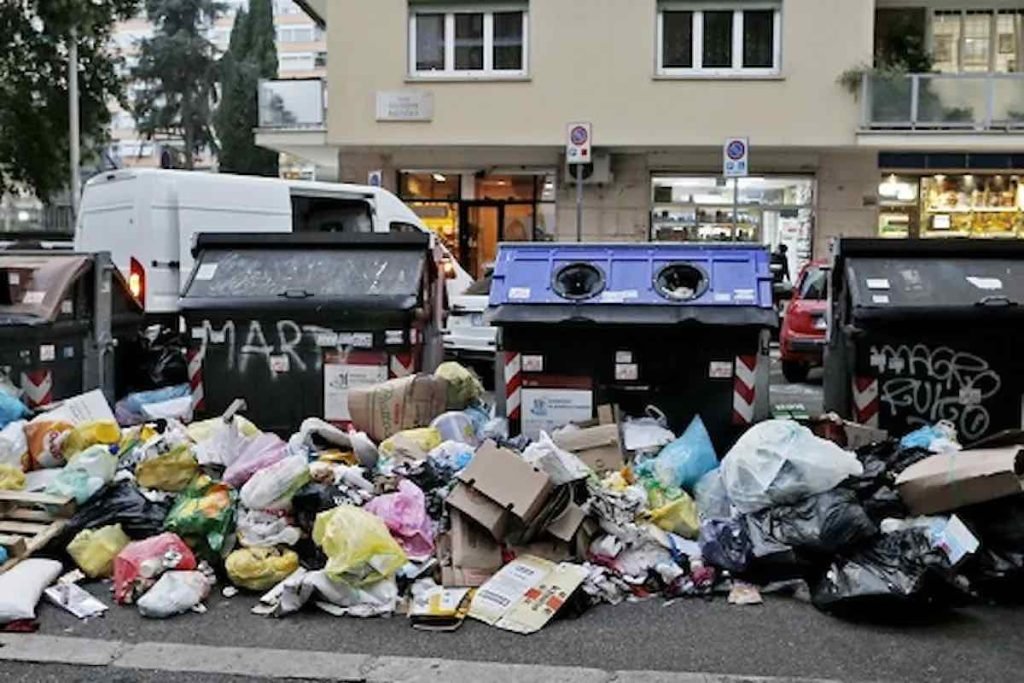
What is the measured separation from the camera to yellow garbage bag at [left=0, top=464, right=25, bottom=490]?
5594 mm

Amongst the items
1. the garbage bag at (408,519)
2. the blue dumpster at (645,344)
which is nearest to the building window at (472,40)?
the blue dumpster at (645,344)

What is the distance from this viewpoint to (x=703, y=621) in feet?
14.9

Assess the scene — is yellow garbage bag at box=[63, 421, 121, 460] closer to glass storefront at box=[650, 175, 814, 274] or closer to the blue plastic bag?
the blue plastic bag

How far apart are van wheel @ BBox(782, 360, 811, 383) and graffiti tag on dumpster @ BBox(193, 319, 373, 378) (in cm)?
599

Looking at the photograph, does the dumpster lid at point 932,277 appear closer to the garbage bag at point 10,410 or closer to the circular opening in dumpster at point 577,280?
the circular opening in dumpster at point 577,280

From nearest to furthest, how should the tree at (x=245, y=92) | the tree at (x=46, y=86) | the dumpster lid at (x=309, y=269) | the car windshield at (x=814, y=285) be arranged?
the dumpster lid at (x=309, y=269)
the car windshield at (x=814, y=285)
the tree at (x=46, y=86)
the tree at (x=245, y=92)

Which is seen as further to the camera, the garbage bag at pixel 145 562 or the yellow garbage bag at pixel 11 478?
the yellow garbage bag at pixel 11 478

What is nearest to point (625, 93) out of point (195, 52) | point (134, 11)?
point (134, 11)

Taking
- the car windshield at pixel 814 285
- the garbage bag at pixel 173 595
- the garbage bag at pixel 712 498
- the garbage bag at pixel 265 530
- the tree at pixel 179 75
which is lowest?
the garbage bag at pixel 173 595

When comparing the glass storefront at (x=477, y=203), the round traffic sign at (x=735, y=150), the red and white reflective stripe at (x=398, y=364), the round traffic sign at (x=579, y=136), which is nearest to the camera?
the red and white reflective stripe at (x=398, y=364)

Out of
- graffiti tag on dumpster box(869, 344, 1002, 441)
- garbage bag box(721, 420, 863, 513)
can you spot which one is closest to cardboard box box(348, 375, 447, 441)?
garbage bag box(721, 420, 863, 513)

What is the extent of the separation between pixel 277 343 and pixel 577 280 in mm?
2095

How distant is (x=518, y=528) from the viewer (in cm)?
495

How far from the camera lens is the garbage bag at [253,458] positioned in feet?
18.0
